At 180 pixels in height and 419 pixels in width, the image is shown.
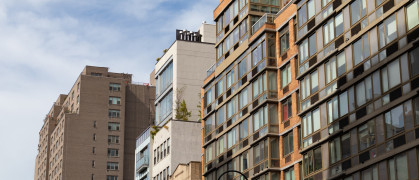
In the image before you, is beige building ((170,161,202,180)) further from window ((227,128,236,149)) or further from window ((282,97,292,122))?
window ((282,97,292,122))

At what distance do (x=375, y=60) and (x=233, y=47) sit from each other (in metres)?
26.0

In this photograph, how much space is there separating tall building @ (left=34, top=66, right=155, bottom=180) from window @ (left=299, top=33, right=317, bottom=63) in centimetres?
10963

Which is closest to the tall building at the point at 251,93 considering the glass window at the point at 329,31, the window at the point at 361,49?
the glass window at the point at 329,31

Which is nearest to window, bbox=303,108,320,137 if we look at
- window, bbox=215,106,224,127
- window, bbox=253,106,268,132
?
window, bbox=253,106,268,132

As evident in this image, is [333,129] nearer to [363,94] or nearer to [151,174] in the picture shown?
[363,94]

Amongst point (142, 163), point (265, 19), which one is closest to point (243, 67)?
point (265, 19)

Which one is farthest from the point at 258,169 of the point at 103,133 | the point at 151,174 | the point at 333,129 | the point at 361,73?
the point at 103,133

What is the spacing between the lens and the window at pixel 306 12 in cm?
5681

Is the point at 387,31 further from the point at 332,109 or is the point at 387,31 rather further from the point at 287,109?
the point at 287,109

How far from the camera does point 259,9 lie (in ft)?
231

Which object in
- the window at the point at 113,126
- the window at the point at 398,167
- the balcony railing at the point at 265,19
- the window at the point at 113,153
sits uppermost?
the window at the point at 113,126

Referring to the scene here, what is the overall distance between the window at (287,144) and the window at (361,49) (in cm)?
1174

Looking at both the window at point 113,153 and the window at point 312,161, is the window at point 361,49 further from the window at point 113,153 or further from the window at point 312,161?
the window at point 113,153

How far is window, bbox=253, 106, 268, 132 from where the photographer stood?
6325cm
